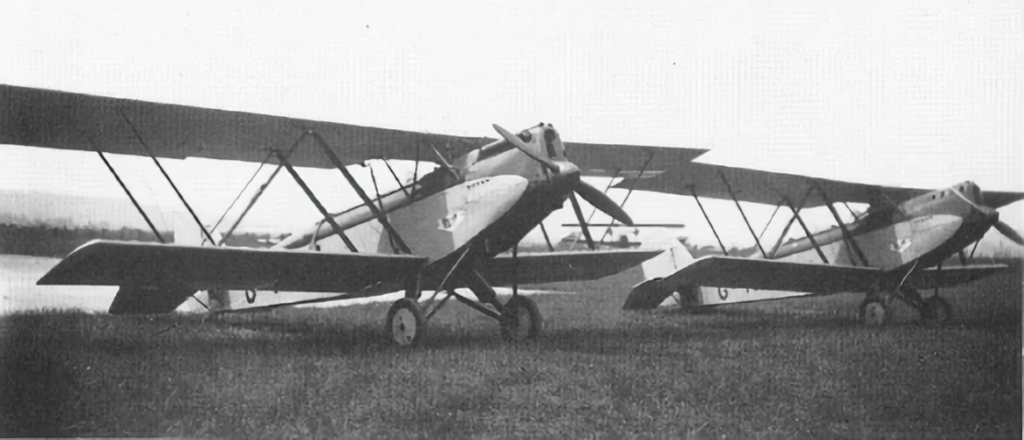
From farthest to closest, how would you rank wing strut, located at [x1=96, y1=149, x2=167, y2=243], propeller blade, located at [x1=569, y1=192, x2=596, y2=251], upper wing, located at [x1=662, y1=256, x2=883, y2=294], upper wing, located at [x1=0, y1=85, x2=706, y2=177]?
upper wing, located at [x1=662, y1=256, x2=883, y2=294] < propeller blade, located at [x1=569, y1=192, x2=596, y2=251] < wing strut, located at [x1=96, y1=149, x2=167, y2=243] < upper wing, located at [x1=0, y1=85, x2=706, y2=177]

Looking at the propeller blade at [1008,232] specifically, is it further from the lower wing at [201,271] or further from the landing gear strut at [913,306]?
the lower wing at [201,271]

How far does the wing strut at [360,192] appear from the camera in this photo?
4.82 m

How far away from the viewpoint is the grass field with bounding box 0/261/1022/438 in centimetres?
420

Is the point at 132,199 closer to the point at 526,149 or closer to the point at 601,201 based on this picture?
the point at 526,149

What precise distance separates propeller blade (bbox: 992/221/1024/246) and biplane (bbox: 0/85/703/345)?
2.25 metres

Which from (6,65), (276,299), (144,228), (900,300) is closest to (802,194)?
(900,300)

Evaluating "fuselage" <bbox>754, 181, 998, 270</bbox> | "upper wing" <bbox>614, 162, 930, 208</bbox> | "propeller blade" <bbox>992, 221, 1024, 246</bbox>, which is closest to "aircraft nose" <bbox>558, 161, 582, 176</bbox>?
"upper wing" <bbox>614, 162, 930, 208</bbox>

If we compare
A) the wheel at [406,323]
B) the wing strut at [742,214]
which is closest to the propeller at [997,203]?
the wing strut at [742,214]

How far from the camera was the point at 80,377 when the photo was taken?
4438mm

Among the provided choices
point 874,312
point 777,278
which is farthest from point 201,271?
point 874,312

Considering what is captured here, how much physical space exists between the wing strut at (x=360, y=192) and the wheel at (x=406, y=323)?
1.49ft

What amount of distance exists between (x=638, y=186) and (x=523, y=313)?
47.1 inches

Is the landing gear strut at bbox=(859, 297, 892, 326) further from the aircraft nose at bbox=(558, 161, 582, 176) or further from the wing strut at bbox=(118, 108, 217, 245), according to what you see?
the wing strut at bbox=(118, 108, 217, 245)

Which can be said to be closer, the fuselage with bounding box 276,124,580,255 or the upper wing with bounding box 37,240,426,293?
the upper wing with bounding box 37,240,426,293
